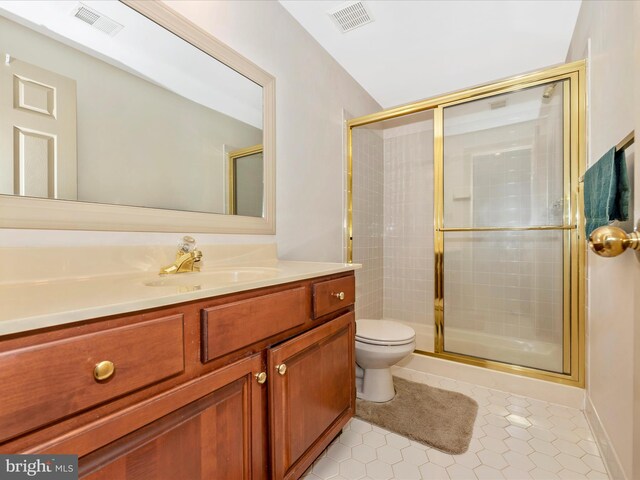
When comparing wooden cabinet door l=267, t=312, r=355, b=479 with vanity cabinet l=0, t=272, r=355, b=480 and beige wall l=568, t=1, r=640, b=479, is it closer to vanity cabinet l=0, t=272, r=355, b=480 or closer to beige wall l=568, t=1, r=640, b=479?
vanity cabinet l=0, t=272, r=355, b=480

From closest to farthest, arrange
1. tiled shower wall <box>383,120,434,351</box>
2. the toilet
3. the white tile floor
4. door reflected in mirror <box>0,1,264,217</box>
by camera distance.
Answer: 1. door reflected in mirror <box>0,1,264,217</box>
2. the white tile floor
3. the toilet
4. tiled shower wall <box>383,120,434,351</box>

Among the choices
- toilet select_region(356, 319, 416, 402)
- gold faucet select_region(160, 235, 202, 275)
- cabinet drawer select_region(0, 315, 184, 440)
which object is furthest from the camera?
toilet select_region(356, 319, 416, 402)

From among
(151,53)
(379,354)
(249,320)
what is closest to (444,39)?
(151,53)

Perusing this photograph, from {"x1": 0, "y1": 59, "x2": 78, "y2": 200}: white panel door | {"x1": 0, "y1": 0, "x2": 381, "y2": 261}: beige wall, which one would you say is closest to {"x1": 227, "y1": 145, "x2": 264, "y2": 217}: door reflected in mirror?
{"x1": 0, "y1": 0, "x2": 381, "y2": 261}: beige wall

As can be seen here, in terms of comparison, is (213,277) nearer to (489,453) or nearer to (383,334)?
(383,334)

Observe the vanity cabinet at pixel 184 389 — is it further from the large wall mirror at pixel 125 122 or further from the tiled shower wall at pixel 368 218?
the tiled shower wall at pixel 368 218

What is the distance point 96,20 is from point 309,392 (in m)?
1.46

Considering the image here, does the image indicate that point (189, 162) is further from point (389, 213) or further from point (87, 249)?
point (389, 213)

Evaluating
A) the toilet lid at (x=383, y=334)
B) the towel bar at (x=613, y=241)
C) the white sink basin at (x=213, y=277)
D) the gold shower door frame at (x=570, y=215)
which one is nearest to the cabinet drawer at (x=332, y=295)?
the white sink basin at (x=213, y=277)

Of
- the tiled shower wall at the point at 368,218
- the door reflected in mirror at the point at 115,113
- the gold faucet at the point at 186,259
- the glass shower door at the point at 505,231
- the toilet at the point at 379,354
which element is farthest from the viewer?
the tiled shower wall at the point at 368,218

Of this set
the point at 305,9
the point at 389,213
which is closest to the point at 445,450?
the point at 389,213

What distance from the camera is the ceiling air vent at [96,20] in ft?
3.16

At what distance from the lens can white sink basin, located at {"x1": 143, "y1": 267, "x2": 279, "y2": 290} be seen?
3.34ft

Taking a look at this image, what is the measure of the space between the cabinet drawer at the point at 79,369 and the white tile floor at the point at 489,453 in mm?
987
